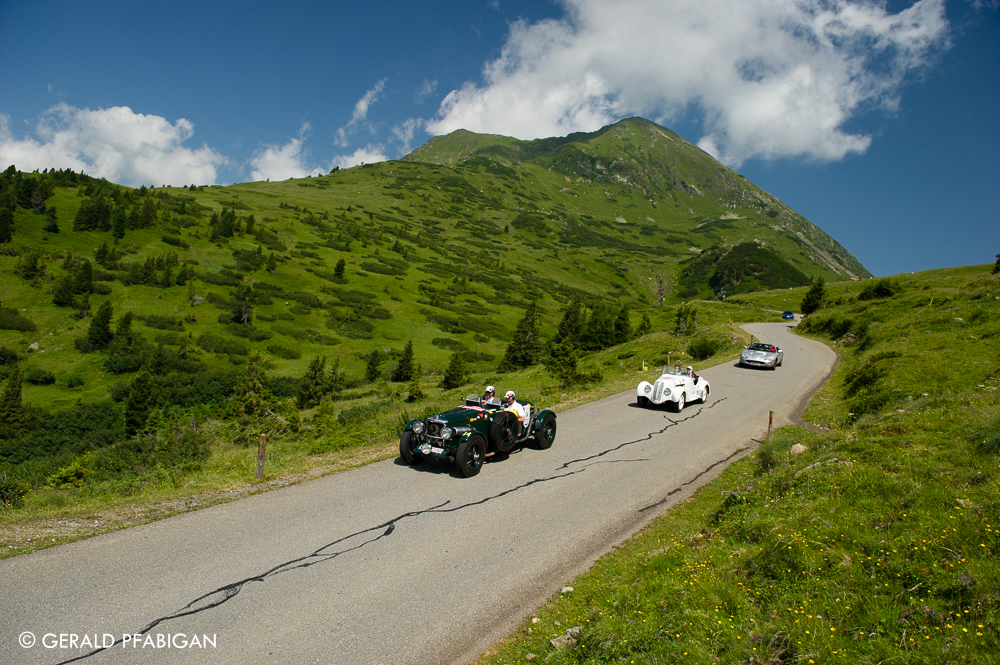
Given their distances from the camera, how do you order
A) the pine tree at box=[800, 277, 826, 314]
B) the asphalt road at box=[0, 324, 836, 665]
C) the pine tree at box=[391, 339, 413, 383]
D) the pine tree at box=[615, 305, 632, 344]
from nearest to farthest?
the asphalt road at box=[0, 324, 836, 665] → the pine tree at box=[615, 305, 632, 344] → the pine tree at box=[800, 277, 826, 314] → the pine tree at box=[391, 339, 413, 383]

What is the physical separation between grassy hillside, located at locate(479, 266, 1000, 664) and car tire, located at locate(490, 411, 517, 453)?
420 cm

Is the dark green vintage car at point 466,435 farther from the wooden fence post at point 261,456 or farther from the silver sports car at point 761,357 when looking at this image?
the silver sports car at point 761,357

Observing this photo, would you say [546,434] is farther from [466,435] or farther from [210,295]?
[210,295]

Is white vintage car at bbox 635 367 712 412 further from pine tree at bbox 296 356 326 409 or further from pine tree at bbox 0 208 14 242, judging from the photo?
pine tree at bbox 0 208 14 242

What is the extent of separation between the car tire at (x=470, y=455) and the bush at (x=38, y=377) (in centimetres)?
7449

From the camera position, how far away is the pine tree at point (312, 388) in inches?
2301

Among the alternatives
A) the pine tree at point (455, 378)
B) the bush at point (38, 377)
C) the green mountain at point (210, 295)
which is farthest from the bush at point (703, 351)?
the bush at point (38, 377)

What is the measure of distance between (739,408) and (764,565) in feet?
48.9

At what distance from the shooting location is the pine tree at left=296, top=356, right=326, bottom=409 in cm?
5844

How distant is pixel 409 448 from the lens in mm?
10664

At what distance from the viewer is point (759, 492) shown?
26.6ft

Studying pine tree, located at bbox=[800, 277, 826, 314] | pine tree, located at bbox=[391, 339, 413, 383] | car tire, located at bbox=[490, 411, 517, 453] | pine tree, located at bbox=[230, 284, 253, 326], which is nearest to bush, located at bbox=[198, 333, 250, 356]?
pine tree, located at bbox=[230, 284, 253, 326]

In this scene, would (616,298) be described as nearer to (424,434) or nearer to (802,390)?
(802,390)

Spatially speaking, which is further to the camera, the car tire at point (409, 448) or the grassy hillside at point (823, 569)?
the car tire at point (409, 448)
